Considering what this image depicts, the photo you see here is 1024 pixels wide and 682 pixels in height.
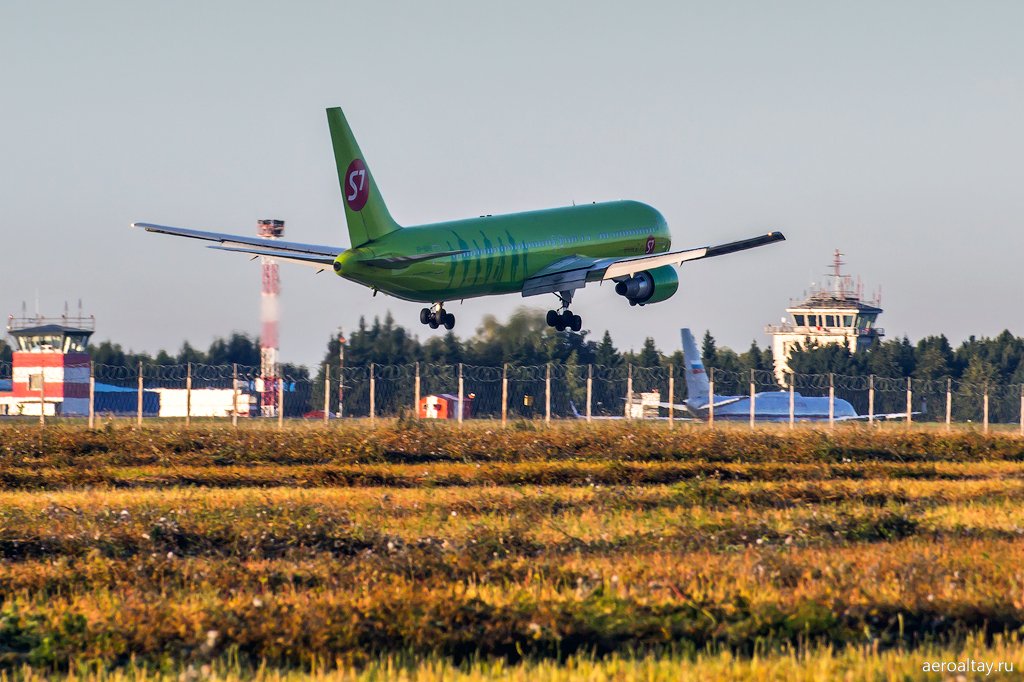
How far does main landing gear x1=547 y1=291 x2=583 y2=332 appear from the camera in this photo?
5788 cm

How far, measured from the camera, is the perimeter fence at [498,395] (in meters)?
60.6

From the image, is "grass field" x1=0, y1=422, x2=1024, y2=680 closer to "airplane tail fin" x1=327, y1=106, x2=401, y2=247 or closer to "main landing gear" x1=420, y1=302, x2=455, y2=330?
"airplane tail fin" x1=327, y1=106, x2=401, y2=247

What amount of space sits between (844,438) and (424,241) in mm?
15421

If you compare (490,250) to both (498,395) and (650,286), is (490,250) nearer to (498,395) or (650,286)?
(650,286)

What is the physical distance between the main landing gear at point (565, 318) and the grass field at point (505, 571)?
2089cm

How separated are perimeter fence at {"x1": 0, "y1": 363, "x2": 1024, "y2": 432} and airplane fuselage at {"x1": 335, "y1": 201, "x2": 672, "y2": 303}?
157 inches

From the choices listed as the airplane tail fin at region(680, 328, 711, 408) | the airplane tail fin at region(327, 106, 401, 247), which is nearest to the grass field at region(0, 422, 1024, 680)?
the airplane tail fin at region(327, 106, 401, 247)

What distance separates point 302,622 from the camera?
1466 cm

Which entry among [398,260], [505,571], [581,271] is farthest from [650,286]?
[505,571]

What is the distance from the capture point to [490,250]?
5338cm

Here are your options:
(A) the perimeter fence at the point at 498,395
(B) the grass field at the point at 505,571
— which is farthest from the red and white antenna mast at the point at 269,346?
(B) the grass field at the point at 505,571

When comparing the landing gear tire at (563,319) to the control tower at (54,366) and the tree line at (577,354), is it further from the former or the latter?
the control tower at (54,366)

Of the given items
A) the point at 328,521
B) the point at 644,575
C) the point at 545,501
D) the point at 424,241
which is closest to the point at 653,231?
the point at 424,241

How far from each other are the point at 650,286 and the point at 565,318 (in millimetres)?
3616
